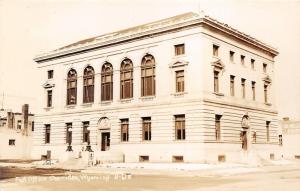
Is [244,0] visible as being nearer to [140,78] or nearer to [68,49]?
[140,78]

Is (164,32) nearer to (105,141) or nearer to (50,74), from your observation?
(105,141)

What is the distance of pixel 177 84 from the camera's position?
38.2 metres

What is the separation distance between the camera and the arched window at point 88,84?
45.8m

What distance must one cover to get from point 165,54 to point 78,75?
12.4 meters

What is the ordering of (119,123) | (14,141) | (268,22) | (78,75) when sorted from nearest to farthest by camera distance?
(268,22), (119,123), (78,75), (14,141)

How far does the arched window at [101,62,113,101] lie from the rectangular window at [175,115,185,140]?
8979 mm

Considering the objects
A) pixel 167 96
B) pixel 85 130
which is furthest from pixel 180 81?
pixel 85 130

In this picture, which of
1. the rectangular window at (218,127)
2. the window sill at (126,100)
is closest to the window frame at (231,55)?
the rectangular window at (218,127)

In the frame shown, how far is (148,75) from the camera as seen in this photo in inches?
1598

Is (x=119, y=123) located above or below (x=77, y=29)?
below

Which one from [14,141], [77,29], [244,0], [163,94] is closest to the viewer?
[244,0]

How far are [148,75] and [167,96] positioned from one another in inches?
134

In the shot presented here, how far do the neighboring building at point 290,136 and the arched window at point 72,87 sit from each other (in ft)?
100

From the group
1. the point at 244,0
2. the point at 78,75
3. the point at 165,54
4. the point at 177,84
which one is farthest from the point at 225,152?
the point at 244,0
